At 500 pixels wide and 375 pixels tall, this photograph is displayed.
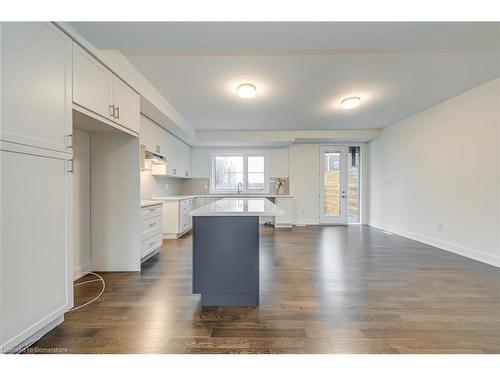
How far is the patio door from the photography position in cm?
675

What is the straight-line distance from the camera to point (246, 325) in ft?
5.88

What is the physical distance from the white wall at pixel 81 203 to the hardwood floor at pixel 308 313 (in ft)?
1.50

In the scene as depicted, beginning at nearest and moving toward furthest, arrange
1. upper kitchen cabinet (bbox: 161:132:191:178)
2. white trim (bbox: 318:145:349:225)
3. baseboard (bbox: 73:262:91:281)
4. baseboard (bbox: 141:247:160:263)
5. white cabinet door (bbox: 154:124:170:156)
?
A: 1. baseboard (bbox: 73:262:91:281)
2. baseboard (bbox: 141:247:160:263)
3. white cabinet door (bbox: 154:124:170:156)
4. upper kitchen cabinet (bbox: 161:132:191:178)
5. white trim (bbox: 318:145:349:225)

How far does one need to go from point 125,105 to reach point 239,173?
4.61 meters

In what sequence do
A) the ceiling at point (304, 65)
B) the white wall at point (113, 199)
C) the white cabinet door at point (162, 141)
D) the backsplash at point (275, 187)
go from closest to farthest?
the ceiling at point (304, 65) < the white wall at point (113, 199) < the white cabinet door at point (162, 141) < the backsplash at point (275, 187)

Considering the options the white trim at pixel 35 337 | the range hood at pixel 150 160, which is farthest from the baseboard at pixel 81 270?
the range hood at pixel 150 160

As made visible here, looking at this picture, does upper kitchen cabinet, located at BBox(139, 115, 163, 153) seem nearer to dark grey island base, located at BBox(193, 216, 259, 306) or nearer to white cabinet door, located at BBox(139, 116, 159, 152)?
white cabinet door, located at BBox(139, 116, 159, 152)

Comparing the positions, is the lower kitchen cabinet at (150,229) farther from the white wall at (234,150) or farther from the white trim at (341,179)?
the white trim at (341,179)

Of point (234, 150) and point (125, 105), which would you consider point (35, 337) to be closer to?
point (125, 105)

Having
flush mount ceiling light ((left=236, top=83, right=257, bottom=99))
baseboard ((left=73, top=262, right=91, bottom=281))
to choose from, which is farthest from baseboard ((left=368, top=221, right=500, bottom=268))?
baseboard ((left=73, top=262, right=91, bottom=281))

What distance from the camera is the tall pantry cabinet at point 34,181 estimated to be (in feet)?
4.54

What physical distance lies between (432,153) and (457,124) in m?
0.64
